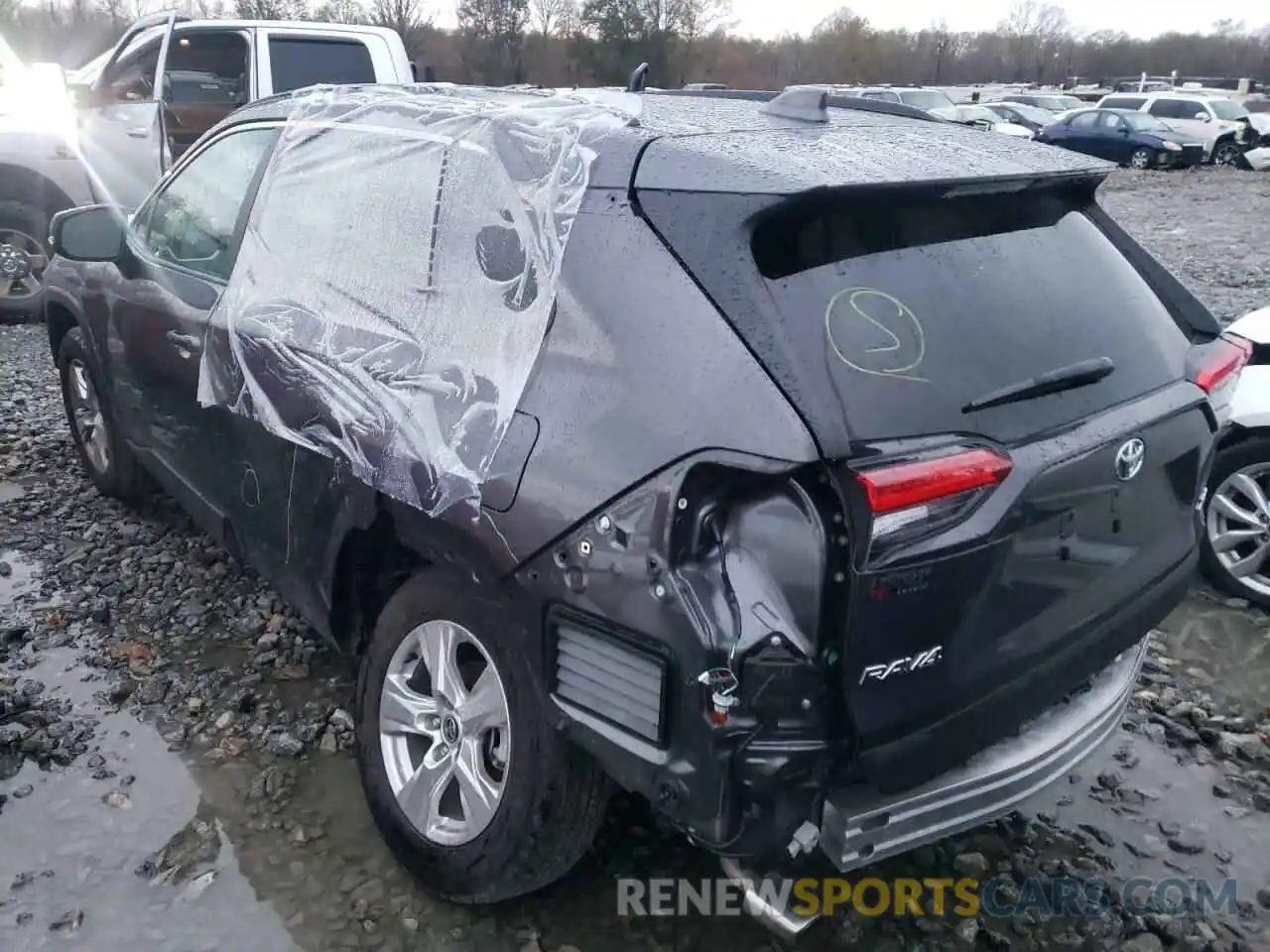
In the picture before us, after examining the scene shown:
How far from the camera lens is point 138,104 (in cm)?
847

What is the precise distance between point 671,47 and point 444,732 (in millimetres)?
54806

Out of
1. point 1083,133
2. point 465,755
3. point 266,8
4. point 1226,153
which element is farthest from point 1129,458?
point 266,8

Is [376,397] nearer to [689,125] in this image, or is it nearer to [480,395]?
[480,395]

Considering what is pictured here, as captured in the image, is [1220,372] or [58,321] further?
[58,321]

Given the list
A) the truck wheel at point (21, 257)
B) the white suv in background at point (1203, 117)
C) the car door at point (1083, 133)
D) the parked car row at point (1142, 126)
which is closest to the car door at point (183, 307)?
the truck wheel at point (21, 257)

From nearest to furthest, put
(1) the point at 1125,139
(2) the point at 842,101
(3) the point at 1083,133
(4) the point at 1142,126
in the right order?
(2) the point at 842,101 → (1) the point at 1125,139 → (3) the point at 1083,133 → (4) the point at 1142,126

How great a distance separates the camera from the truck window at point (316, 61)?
8.58 metres

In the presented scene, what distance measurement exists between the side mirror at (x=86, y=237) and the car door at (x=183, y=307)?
76 millimetres

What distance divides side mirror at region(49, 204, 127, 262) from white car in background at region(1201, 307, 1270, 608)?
Result: 4.45m

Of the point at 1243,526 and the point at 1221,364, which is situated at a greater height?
the point at 1221,364

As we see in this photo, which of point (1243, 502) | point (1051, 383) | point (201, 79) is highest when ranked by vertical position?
point (201, 79)

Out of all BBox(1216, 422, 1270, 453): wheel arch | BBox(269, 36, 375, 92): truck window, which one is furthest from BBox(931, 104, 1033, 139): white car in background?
BBox(1216, 422, 1270, 453): wheel arch

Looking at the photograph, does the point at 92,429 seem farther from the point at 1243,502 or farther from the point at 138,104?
the point at 1243,502

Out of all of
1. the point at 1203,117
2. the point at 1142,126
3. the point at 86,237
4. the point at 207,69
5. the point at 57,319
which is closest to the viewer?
the point at 86,237
